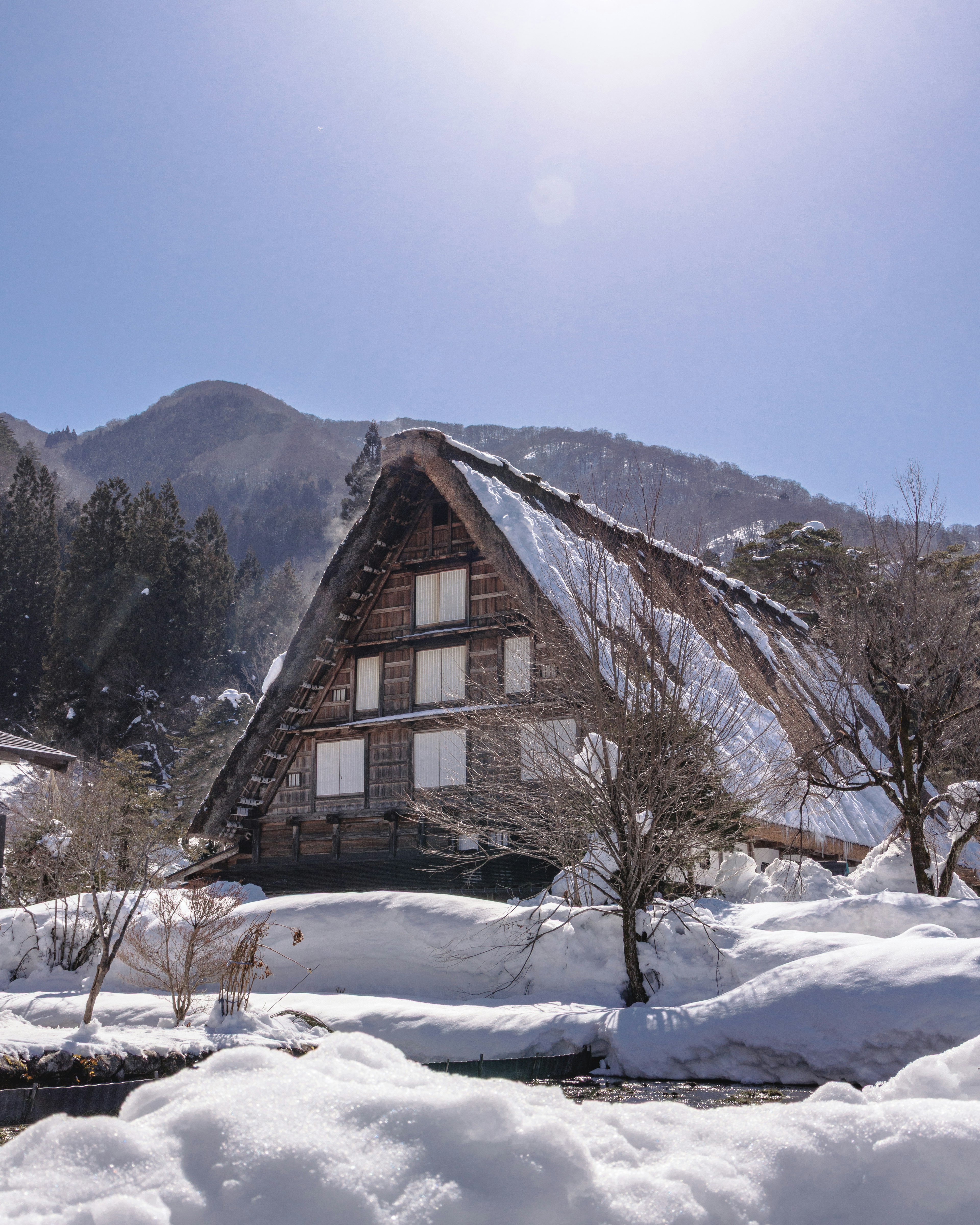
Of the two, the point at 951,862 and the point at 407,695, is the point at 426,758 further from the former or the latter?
the point at 951,862

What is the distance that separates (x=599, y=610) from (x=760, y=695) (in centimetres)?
579

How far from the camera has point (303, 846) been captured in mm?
17688

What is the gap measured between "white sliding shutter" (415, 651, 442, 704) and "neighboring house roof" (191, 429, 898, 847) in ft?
5.30

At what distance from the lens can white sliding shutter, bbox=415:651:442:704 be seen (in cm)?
1688

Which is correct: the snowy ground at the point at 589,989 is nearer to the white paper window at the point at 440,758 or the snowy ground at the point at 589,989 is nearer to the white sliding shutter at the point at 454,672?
the white paper window at the point at 440,758

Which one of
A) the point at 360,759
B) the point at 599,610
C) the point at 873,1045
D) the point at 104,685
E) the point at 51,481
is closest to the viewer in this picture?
the point at 873,1045

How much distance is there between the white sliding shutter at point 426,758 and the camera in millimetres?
16484

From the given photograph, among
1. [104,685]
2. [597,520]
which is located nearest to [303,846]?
[597,520]

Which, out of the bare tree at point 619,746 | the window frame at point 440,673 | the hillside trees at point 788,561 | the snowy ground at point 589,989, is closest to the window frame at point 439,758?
the window frame at point 440,673

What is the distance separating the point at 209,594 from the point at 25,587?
9368mm

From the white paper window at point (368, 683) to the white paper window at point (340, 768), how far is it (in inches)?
26.8

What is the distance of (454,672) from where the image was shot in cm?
1670

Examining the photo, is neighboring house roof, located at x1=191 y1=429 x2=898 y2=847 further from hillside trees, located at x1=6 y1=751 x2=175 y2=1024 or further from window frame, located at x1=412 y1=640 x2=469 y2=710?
hillside trees, located at x1=6 y1=751 x2=175 y2=1024

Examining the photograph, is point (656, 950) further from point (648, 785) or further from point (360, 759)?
point (360, 759)
